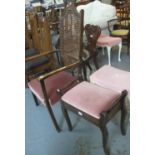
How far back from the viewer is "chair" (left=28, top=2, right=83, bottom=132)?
178cm

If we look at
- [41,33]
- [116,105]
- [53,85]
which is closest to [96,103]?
[116,105]

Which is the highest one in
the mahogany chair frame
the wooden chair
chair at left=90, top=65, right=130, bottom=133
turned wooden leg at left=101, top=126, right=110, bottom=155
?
the wooden chair

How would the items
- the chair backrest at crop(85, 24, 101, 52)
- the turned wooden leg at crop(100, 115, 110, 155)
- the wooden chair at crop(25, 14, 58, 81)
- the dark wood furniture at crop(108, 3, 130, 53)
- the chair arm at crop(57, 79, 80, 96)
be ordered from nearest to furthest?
the turned wooden leg at crop(100, 115, 110, 155) < the chair arm at crop(57, 79, 80, 96) < the wooden chair at crop(25, 14, 58, 81) < the chair backrest at crop(85, 24, 101, 52) < the dark wood furniture at crop(108, 3, 130, 53)

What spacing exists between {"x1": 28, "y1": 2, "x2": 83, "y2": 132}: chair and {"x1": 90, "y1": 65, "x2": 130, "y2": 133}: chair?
0.22 meters

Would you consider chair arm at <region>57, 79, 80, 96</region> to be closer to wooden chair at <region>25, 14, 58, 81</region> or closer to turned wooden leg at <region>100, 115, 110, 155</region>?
turned wooden leg at <region>100, 115, 110, 155</region>

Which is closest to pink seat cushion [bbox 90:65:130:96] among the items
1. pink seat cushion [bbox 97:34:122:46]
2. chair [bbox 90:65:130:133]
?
chair [bbox 90:65:130:133]

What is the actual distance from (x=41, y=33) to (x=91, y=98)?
1390 millimetres

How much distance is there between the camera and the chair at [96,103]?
1.41 meters

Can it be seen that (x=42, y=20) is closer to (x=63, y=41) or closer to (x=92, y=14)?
(x=63, y=41)

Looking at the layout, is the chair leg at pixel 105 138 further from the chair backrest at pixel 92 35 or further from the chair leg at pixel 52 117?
the chair backrest at pixel 92 35

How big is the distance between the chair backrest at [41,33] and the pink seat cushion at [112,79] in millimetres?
942

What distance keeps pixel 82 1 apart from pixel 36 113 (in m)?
3.18

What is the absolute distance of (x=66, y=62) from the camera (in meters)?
2.12

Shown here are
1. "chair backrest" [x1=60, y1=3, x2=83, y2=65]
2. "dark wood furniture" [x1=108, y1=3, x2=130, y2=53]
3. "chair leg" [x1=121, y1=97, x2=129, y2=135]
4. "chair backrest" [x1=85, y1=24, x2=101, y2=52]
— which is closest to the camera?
"chair leg" [x1=121, y1=97, x2=129, y2=135]
